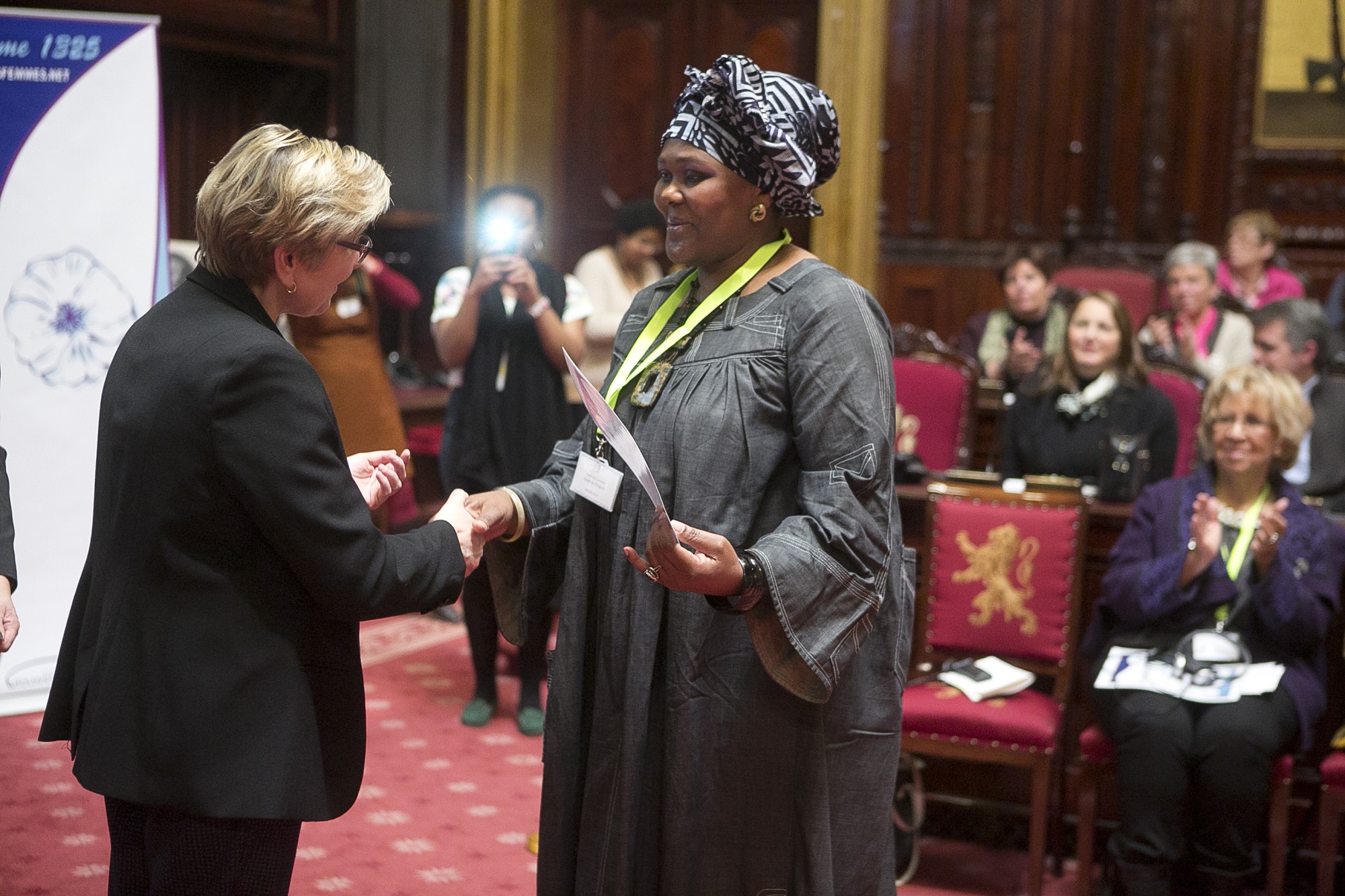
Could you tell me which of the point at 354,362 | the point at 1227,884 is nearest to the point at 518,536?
the point at 1227,884

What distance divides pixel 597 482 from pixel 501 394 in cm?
232

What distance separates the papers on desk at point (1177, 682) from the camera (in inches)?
A: 116

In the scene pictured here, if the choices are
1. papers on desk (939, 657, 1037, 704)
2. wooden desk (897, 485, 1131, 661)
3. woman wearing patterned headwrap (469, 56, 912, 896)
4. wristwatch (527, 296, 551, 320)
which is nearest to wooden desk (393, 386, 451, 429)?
wristwatch (527, 296, 551, 320)

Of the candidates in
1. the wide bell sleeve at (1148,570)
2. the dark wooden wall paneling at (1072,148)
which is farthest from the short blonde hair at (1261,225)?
the wide bell sleeve at (1148,570)

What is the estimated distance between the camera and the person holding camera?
409 centimetres

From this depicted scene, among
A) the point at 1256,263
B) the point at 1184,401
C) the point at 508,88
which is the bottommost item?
the point at 1184,401

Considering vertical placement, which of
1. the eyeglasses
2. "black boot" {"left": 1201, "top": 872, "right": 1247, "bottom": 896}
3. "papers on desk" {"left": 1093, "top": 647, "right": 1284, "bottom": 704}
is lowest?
"black boot" {"left": 1201, "top": 872, "right": 1247, "bottom": 896}

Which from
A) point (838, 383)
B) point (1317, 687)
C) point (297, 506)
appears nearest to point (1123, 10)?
point (1317, 687)

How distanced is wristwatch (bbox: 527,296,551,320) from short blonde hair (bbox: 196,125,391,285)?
2.40 metres

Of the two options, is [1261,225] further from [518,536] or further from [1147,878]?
[518,536]

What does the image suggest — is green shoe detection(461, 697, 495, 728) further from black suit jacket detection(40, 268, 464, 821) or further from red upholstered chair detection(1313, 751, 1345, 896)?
black suit jacket detection(40, 268, 464, 821)

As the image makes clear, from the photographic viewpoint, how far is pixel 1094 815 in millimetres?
3096

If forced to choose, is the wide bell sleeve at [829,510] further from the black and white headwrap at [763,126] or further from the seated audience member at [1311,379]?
the seated audience member at [1311,379]

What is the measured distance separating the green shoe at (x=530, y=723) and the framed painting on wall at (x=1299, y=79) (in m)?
5.53
